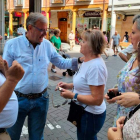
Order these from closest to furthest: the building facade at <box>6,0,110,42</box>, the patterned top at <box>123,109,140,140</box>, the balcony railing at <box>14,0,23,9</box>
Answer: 1. the patterned top at <box>123,109,140,140</box>
2. the building facade at <box>6,0,110,42</box>
3. the balcony railing at <box>14,0,23,9</box>

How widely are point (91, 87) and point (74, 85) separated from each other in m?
0.25

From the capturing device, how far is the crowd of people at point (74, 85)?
1420mm

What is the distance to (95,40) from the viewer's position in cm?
204

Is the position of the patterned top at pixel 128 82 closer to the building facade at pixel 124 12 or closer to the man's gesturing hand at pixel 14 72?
the man's gesturing hand at pixel 14 72

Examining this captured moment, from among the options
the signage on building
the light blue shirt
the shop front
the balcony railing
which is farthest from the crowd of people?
the balcony railing

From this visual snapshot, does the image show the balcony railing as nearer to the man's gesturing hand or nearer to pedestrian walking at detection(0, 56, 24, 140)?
pedestrian walking at detection(0, 56, 24, 140)

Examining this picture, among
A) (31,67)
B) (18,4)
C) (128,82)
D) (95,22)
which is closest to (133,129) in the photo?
(128,82)

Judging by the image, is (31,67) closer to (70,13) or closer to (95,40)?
(95,40)

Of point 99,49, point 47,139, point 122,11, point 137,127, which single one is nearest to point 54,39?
point 47,139

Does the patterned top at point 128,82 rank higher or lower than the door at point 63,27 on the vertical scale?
lower

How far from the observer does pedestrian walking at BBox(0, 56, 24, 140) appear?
136 cm

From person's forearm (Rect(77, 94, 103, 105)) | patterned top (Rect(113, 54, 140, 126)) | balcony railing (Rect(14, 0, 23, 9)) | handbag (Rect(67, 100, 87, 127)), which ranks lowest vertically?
handbag (Rect(67, 100, 87, 127))

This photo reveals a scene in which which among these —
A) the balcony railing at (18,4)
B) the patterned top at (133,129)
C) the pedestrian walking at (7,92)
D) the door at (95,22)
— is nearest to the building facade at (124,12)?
the door at (95,22)

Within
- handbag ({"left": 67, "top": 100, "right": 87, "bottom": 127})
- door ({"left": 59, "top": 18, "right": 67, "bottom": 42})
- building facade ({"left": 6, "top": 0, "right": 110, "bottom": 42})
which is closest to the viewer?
handbag ({"left": 67, "top": 100, "right": 87, "bottom": 127})
